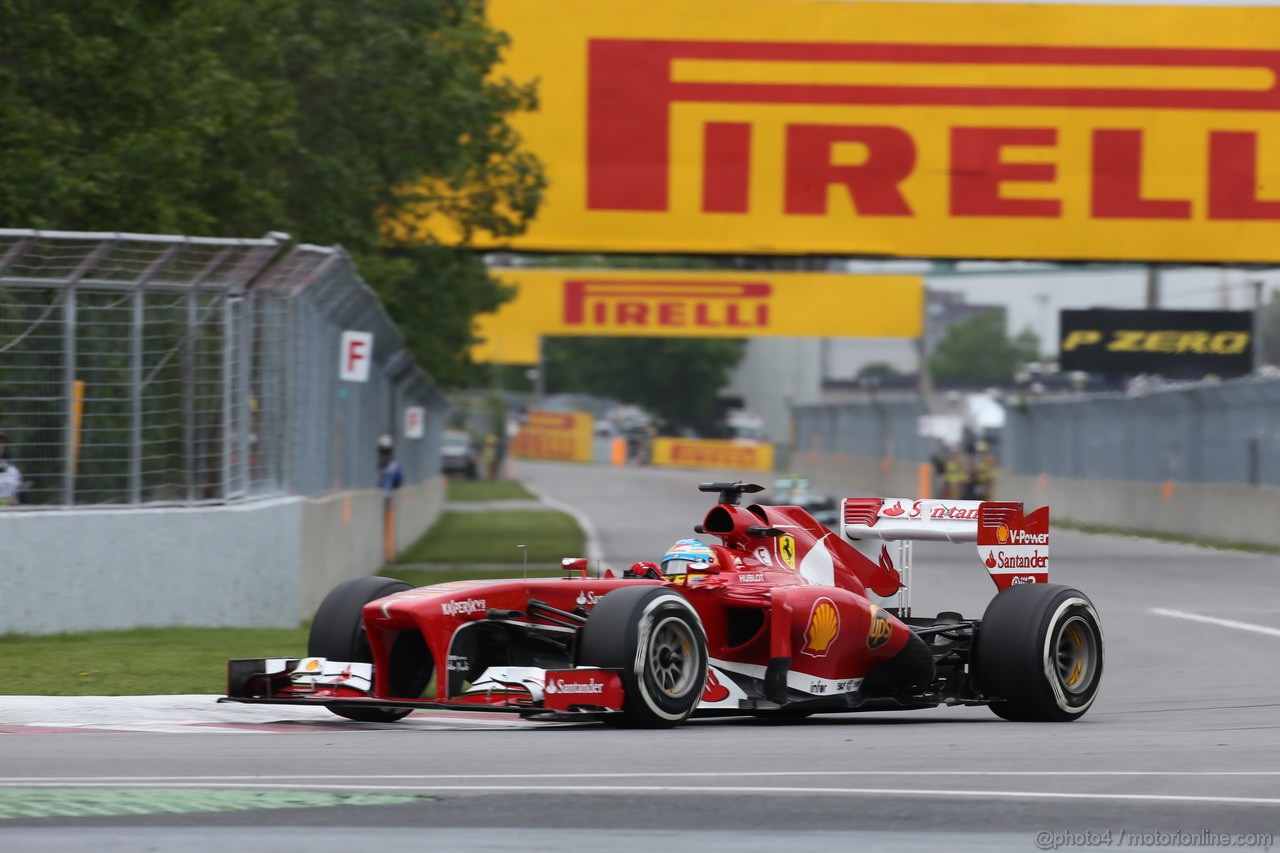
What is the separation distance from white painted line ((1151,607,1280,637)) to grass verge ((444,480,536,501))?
33.3 m

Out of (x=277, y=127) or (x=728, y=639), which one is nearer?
(x=728, y=639)

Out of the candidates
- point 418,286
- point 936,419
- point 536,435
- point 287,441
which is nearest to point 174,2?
point 287,441

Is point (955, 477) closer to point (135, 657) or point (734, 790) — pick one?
point (135, 657)

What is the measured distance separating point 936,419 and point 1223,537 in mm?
18273

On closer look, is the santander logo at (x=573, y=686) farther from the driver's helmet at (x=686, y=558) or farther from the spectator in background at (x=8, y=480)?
the spectator in background at (x=8, y=480)

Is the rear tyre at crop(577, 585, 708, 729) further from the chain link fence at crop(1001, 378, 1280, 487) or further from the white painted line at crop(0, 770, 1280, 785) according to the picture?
the chain link fence at crop(1001, 378, 1280, 487)

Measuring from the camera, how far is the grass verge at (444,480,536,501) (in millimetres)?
54631

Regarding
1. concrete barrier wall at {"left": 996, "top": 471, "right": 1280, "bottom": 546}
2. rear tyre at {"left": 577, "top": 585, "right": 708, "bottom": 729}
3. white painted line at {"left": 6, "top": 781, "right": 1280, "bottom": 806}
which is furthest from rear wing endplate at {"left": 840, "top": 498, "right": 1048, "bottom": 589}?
concrete barrier wall at {"left": 996, "top": 471, "right": 1280, "bottom": 546}

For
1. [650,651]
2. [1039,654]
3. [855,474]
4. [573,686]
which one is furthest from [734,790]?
[855,474]

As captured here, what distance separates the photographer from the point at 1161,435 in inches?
1296

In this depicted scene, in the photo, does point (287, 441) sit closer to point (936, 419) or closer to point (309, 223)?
point (309, 223)

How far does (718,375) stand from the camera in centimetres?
11300

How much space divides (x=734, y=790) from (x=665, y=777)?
0.37 metres

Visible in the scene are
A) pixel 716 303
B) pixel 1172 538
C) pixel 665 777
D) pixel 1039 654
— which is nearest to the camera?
pixel 665 777
